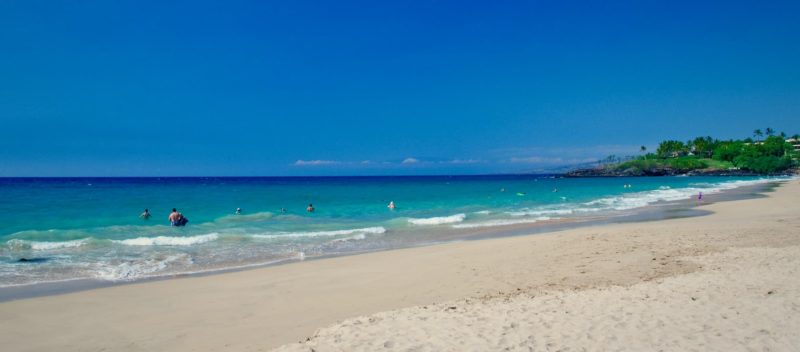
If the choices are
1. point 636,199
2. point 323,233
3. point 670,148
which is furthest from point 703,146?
point 323,233

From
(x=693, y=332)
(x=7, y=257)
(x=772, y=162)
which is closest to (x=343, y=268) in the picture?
(x=693, y=332)

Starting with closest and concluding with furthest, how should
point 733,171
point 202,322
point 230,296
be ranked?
point 202,322
point 230,296
point 733,171

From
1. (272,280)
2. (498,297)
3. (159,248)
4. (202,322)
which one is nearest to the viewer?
(202,322)

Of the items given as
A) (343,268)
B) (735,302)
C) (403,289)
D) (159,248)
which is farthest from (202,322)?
(159,248)

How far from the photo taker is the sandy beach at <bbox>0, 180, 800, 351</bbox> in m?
5.59

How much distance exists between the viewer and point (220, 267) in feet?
40.7

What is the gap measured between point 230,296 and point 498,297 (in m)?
5.13

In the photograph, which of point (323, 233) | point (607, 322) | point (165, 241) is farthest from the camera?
point (323, 233)

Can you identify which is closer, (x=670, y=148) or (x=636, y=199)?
(x=636, y=199)

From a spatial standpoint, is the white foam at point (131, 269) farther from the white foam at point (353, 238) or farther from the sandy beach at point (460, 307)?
the white foam at point (353, 238)

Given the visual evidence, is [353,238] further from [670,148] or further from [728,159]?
[670,148]

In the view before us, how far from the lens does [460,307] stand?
23.1ft

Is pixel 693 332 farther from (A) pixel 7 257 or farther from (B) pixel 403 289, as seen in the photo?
(A) pixel 7 257

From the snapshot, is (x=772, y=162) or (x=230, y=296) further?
(x=772, y=162)
